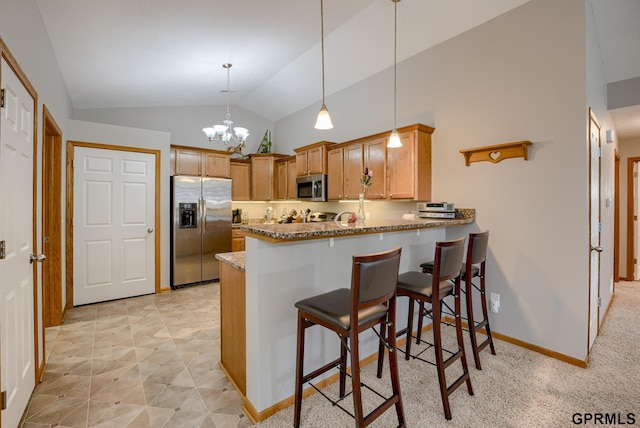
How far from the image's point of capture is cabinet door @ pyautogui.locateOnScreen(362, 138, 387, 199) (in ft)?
12.2

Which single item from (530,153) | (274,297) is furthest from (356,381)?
(530,153)

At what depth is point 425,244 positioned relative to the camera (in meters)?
2.94

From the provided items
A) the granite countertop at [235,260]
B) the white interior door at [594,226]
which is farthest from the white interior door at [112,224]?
the white interior door at [594,226]

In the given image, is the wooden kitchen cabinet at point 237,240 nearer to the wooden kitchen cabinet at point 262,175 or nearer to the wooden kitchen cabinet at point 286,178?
the wooden kitchen cabinet at point 262,175

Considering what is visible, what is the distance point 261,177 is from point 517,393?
16.6ft

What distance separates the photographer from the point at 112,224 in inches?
159

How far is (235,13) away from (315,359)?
3079 millimetres

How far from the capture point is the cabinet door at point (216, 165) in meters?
5.23

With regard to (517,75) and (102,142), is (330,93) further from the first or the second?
(102,142)

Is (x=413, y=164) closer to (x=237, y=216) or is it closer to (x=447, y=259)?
(x=447, y=259)

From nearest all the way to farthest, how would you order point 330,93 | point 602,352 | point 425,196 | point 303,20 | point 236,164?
point 602,352
point 303,20
point 425,196
point 330,93
point 236,164

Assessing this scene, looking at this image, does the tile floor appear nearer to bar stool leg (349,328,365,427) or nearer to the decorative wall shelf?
bar stool leg (349,328,365,427)

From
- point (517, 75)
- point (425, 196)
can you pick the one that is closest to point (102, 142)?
point (425, 196)

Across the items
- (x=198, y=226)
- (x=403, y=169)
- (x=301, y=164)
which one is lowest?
(x=198, y=226)
